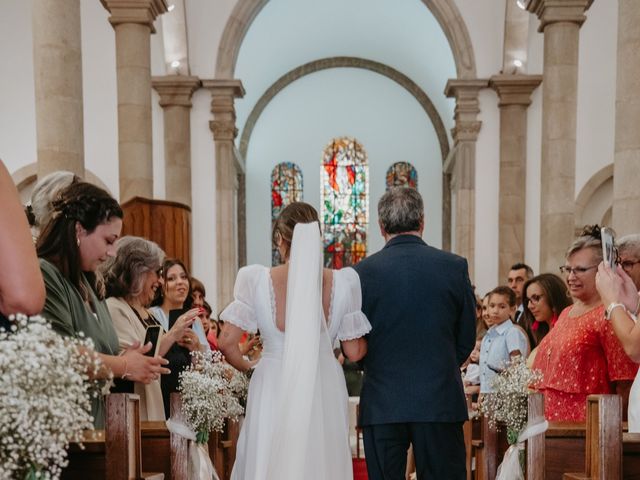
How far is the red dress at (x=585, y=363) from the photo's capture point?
3.67 m

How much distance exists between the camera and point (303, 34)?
20.0 meters

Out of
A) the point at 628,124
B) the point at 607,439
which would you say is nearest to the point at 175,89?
the point at 628,124

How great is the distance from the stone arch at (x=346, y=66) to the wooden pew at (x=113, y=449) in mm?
19555

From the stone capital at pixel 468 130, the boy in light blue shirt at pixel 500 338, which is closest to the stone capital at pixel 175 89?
the stone capital at pixel 468 130

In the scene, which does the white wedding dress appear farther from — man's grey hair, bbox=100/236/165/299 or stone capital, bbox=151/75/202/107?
stone capital, bbox=151/75/202/107

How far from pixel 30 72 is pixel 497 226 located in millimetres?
8682

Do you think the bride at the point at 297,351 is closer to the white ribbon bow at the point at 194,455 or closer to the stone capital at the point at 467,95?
the white ribbon bow at the point at 194,455

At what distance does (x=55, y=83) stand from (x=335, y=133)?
16.9m

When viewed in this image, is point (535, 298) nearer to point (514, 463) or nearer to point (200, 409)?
point (514, 463)

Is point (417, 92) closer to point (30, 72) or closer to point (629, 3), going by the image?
point (30, 72)

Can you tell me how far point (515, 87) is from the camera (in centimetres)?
1348

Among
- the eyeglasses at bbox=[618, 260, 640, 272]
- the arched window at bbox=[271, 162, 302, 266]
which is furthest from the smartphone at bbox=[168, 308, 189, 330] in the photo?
the arched window at bbox=[271, 162, 302, 266]

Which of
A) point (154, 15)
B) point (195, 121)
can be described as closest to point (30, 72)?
point (195, 121)

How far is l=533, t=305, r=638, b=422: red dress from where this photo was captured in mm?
3672
